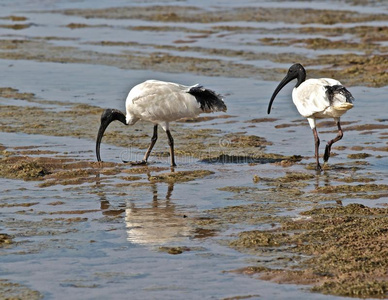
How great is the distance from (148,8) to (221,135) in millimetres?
17740

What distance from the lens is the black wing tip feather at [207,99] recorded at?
37.9 ft

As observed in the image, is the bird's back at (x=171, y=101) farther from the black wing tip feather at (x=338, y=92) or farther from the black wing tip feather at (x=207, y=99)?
the black wing tip feather at (x=338, y=92)

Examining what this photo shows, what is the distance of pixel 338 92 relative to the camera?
10758 mm

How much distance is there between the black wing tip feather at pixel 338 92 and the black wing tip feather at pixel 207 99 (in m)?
1.41

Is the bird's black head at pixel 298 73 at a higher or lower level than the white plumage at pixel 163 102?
higher

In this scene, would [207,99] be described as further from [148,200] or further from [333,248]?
[333,248]

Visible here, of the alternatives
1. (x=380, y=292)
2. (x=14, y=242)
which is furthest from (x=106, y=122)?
(x=380, y=292)

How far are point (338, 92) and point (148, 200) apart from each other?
2755mm

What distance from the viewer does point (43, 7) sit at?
30.9 metres

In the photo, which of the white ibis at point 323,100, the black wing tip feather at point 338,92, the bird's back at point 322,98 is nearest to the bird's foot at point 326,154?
the white ibis at point 323,100

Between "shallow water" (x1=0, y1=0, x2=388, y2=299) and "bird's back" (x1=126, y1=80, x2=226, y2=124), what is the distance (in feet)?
2.03

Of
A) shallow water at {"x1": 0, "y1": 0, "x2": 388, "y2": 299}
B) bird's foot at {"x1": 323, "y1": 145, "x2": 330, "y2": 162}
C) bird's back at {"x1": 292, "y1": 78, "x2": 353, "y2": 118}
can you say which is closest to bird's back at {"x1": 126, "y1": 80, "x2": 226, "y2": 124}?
shallow water at {"x1": 0, "y1": 0, "x2": 388, "y2": 299}

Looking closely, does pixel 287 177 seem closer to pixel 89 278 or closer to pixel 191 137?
pixel 191 137

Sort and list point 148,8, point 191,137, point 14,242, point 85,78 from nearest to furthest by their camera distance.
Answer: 1. point 14,242
2. point 191,137
3. point 85,78
4. point 148,8
